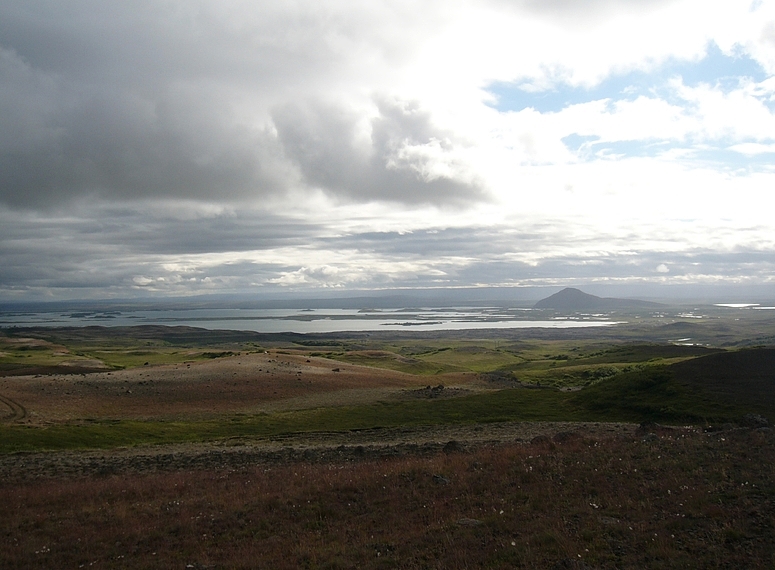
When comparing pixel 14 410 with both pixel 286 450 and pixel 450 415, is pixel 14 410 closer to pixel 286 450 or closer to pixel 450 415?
pixel 286 450

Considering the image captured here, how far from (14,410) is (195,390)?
1504 centimetres

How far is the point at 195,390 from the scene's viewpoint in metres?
53.2

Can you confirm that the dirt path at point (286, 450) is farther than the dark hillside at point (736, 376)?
No

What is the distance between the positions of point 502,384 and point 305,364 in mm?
26514

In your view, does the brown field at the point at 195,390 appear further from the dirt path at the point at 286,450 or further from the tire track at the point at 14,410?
the dirt path at the point at 286,450

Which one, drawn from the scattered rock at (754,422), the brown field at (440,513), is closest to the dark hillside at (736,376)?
the scattered rock at (754,422)

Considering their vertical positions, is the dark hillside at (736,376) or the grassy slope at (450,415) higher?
the dark hillside at (736,376)

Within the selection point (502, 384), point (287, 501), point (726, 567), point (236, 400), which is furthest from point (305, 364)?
point (726, 567)

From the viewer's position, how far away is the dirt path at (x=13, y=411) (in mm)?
39750

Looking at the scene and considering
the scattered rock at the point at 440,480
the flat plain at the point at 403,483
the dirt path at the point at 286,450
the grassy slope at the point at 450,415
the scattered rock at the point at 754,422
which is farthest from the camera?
the grassy slope at the point at 450,415

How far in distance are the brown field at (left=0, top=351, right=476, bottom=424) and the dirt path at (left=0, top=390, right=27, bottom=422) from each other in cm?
6

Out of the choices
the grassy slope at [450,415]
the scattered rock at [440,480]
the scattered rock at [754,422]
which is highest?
the scattered rock at [754,422]

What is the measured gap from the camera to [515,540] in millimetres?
12617

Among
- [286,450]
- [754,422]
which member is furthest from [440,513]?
[754,422]
